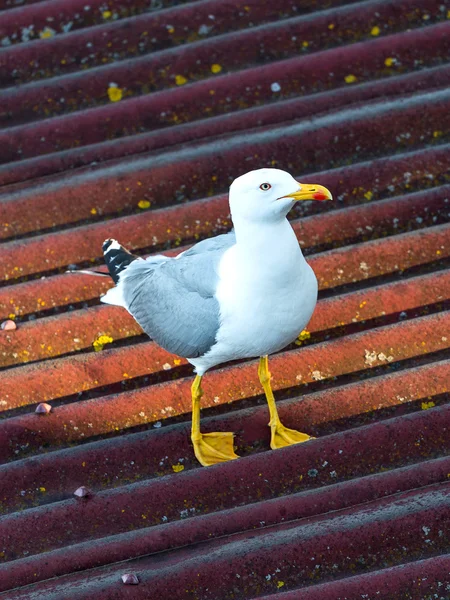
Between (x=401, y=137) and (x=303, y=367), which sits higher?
(x=401, y=137)

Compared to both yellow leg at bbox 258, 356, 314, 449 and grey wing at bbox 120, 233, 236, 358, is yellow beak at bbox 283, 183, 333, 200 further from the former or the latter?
yellow leg at bbox 258, 356, 314, 449

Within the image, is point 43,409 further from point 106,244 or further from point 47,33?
point 47,33

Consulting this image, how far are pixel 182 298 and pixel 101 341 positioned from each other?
1.43 feet

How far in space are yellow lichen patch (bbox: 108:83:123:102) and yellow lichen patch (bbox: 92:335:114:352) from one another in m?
1.32

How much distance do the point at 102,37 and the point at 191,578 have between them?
281cm

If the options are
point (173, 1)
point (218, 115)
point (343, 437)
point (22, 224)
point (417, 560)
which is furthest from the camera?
point (173, 1)

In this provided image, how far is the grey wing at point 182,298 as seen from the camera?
126 inches

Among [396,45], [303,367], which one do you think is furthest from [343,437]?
[396,45]

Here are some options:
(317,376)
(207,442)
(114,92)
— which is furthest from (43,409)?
(114,92)

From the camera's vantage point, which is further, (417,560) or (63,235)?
(63,235)

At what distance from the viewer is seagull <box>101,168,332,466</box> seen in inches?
115

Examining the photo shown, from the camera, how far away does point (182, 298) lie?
3299 millimetres

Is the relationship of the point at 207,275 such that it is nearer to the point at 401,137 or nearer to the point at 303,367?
the point at 303,367

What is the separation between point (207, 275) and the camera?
3.21 m
